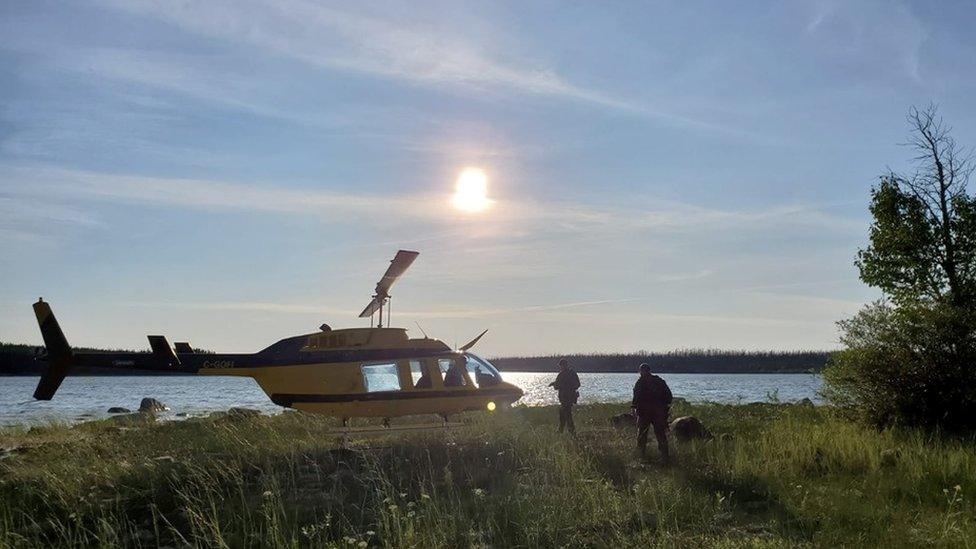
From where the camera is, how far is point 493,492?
10.6 metres

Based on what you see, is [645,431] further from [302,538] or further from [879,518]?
[302,538]

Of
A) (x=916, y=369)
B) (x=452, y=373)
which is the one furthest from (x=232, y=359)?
(x=916, y=369)

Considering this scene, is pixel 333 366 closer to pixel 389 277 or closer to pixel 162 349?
pixel 389 277

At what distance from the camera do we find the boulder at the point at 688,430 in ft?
55.5

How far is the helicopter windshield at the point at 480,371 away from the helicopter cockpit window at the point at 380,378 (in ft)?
5.93

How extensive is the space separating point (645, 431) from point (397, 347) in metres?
5.79

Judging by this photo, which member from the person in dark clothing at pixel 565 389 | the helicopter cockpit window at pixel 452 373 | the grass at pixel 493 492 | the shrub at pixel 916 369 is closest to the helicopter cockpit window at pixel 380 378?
the helicopter cockpit window at pixel 452 373

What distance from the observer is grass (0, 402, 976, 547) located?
8.56 m

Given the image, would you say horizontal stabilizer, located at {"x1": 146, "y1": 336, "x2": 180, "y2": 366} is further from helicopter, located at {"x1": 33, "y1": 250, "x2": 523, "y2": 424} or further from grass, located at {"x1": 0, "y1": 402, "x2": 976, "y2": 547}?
grass, located at {"x1": 0, "y1": 402, "x2": 976, "y2": 547}

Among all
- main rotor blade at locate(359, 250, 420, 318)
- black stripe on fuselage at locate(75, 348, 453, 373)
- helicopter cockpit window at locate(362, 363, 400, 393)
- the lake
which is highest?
main rotor blade at locate(359, 250, 420, 318)

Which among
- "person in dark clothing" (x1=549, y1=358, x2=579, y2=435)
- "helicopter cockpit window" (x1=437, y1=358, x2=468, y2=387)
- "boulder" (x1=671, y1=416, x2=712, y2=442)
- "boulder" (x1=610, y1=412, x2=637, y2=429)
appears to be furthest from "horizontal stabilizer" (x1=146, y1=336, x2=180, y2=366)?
"boulder" (x1=671, y1=416, x2=712, y2=442)

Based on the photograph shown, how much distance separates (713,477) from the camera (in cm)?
1186

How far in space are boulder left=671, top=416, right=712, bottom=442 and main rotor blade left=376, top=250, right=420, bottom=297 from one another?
730cm

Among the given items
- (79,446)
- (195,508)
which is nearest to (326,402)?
(79,446)
